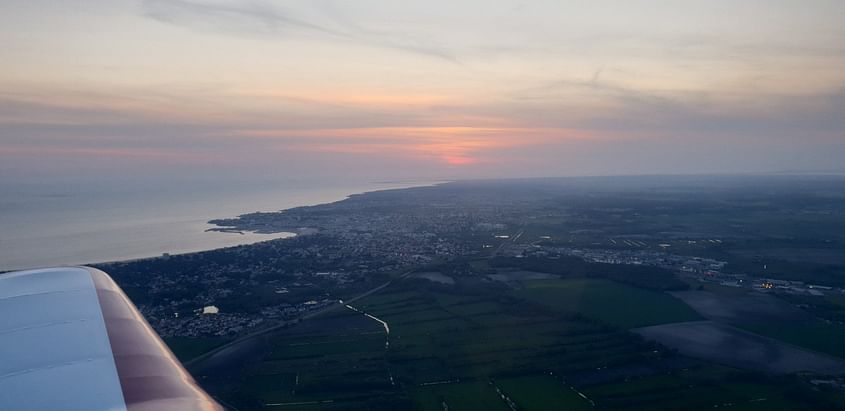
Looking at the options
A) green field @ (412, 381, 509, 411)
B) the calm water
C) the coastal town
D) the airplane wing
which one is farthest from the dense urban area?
the airplane wing

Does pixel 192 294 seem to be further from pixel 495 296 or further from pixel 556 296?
pixel 556 296

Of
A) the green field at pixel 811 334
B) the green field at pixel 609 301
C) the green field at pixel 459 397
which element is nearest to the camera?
the green field at pixel 459 397

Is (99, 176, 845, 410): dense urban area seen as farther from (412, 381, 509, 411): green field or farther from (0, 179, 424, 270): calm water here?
(0, 179, 424, 270): calm water

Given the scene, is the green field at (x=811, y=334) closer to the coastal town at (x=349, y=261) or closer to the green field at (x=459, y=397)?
the coastal town at (x=349, y=261)

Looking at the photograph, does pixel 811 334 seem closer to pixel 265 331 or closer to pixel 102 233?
pixel 265 331

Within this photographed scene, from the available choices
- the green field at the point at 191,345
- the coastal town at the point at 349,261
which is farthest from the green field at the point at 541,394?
the coastal town at the point at 349,261

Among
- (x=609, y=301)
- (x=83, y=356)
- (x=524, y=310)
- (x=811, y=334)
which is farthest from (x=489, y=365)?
(x=83, y=356)

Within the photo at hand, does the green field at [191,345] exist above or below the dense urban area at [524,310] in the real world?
below
